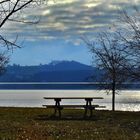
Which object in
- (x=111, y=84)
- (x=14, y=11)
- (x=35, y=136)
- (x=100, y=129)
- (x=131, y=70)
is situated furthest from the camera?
(x=111, y=84)

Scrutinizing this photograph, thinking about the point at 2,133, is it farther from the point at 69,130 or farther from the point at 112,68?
the point at 112,68

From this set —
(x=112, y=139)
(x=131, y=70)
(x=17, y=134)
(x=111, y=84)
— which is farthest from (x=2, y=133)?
(x=111, y=84)

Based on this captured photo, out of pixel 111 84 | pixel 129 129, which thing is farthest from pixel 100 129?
pixel 111 84

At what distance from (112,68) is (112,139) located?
26.8m

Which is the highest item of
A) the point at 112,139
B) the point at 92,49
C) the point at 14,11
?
the point at 92,49

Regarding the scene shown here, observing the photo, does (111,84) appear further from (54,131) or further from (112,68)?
(54,131)

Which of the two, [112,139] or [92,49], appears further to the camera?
[92,49]

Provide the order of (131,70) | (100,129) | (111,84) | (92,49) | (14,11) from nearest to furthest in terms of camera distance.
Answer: (14,11) < (100,129) < (131,70) < (92,49) < (111,84)

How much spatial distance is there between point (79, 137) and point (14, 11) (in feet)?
17.9

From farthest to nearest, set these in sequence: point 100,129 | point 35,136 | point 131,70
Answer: point 131,70 < point 100,129 < point 35,136

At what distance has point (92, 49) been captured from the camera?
→ 45.1 metres

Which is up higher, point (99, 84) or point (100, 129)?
point (99, 84)

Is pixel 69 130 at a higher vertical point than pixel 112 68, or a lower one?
lower

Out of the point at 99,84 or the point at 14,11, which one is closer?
the point at 14,11
